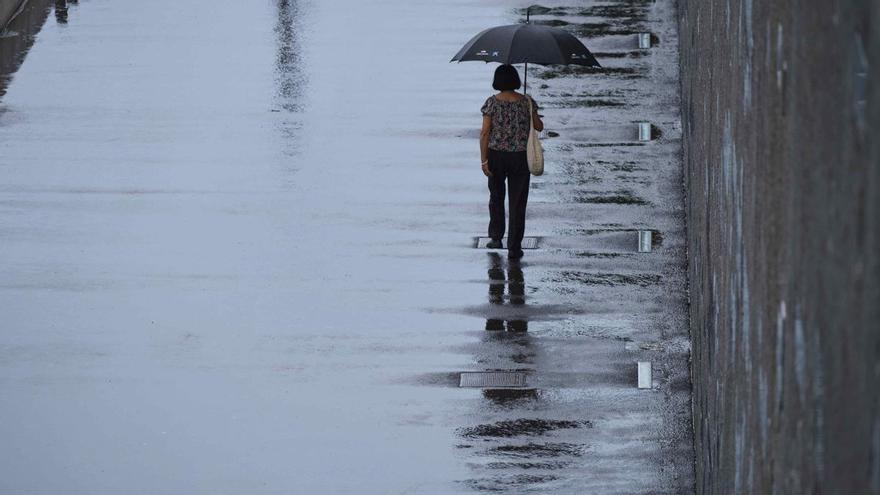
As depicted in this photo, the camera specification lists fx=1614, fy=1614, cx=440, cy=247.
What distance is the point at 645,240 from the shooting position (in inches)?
492

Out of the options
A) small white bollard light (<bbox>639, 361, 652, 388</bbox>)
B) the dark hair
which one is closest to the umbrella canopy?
the dark hair

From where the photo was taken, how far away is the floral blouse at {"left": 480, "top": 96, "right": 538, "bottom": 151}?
1189 cm

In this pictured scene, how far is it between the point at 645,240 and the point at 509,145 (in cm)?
137

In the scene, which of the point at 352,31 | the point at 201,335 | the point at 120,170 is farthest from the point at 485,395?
the point at 352,31

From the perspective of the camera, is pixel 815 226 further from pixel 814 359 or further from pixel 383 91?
pixel 383 91

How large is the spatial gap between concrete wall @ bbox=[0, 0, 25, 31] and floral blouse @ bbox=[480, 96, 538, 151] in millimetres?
9527

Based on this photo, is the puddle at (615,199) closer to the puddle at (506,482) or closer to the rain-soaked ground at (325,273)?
the rain-soaked ground at (325,273)

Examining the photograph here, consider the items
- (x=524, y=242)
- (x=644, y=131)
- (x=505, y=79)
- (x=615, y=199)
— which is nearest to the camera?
(x=505, y=79)

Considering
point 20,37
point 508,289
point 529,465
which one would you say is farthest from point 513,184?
point 20,37

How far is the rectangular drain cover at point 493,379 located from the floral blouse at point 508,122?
2.49 m

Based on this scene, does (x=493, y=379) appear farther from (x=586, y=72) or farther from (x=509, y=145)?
(x=586, y=72)

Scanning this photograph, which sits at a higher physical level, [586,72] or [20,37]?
[20,37]

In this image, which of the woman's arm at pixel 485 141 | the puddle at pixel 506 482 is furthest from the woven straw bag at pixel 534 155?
the puddle at pixel 506 482

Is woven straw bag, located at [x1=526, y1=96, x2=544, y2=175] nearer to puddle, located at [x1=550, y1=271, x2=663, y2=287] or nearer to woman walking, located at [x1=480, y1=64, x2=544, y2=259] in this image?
woman walking, located at [x1=480, y1=64, x2=544, y2=259]
